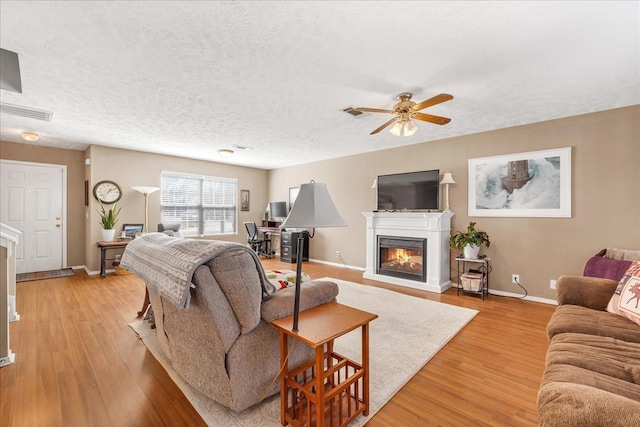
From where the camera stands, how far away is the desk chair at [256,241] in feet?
22.7

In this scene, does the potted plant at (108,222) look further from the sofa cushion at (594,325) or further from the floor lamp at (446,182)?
the sofa cushion at (594,325)

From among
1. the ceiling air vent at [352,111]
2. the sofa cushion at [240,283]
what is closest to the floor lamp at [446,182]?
the ceiling air vent at [352,111]

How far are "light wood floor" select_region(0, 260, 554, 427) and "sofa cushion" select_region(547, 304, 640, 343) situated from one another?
1.67 feet

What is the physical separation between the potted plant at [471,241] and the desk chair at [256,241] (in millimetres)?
4627

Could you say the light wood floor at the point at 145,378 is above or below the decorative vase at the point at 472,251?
below

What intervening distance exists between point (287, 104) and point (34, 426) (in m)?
3.19

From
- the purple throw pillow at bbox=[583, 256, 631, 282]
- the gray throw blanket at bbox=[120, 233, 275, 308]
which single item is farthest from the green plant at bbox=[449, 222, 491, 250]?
the gray throw blanket at bbox=[120, 233, 275, 308]

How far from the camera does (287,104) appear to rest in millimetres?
3182

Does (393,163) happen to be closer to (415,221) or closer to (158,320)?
(415,221)

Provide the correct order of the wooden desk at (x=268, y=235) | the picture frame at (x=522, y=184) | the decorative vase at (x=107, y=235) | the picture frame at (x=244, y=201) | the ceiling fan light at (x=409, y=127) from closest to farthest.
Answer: the ceiling fan light at (x=409, y=127) < the picture frame at (x=522, y=184) < the decorative vase at (x=107, y=235) < the wooden desk at (x=268, y=235) < the picture frame at (x=244, y=201)

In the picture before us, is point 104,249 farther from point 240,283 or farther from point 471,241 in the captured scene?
point 471,241

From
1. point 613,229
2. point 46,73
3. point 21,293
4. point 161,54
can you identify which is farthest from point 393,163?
point 21,293

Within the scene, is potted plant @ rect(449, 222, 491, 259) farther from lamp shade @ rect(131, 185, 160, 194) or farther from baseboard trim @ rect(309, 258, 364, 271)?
lamp shade @ rect(131, 185, 160, 194)

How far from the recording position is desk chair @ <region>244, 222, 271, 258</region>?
6918 mm
